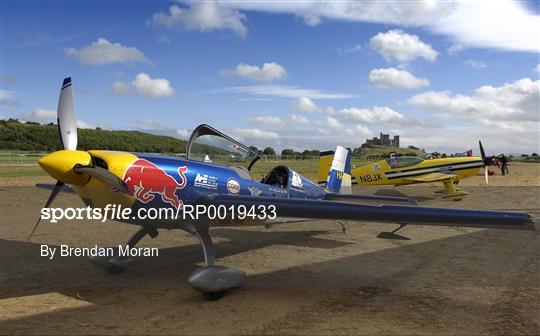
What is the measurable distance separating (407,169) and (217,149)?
49.7ft

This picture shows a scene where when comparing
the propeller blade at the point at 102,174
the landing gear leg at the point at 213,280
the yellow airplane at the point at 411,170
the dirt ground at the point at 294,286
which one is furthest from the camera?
the yellow airplane at the point at 411,170

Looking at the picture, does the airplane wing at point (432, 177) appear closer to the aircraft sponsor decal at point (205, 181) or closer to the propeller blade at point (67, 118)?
the aircraft sponsor decal at point (205, 181)

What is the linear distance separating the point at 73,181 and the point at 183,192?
1.54 meters

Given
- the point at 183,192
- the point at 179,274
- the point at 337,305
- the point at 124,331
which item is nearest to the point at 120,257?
the point at 179,274

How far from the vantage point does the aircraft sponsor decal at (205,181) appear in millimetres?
6594

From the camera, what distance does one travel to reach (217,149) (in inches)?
299

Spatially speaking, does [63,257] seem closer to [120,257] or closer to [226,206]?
[120,257]

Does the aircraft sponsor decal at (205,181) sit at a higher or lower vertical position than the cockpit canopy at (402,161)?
lower

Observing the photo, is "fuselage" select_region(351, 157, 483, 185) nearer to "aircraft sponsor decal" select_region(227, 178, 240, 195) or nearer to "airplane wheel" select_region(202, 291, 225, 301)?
"aircraft sponsor decal" select_region(227, 178, 240, 195)

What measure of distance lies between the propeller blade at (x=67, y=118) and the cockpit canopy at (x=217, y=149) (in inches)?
73.6

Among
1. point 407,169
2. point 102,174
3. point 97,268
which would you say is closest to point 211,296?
point 102,174

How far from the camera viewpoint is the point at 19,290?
6.38m

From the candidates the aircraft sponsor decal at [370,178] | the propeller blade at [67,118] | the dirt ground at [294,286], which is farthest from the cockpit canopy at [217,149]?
the aircraft sponsor decal at [370,178]

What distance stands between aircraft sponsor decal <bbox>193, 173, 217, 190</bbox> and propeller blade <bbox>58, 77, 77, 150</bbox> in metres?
1.93
